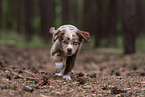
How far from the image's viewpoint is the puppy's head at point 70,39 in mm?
4648

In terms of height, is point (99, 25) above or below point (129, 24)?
above

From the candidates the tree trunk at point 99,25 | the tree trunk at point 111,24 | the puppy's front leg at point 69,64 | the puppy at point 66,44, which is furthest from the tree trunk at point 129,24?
the puppy's front leg at point 69,64

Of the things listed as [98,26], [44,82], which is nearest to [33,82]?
[44,82]

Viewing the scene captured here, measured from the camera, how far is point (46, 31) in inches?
1004

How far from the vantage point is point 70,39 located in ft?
15.3

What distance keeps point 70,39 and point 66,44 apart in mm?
132

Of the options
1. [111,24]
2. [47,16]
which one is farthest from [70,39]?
[47,16]

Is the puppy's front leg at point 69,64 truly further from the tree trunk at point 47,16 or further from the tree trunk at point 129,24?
the tree trunk at point 47,16

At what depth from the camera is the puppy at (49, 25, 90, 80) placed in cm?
468

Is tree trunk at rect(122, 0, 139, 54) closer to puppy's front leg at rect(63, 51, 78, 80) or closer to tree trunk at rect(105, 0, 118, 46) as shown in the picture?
tree trunk at rect(105, 0, 118, 46)

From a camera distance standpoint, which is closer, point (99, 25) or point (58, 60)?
point (58, 60)

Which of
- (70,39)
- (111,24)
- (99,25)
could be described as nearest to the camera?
(70,39)

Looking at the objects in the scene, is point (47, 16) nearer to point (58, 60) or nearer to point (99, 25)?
point (99, 25)


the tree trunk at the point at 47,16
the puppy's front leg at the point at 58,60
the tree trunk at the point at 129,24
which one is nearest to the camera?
the puppy's front leg at the point at 58,60
